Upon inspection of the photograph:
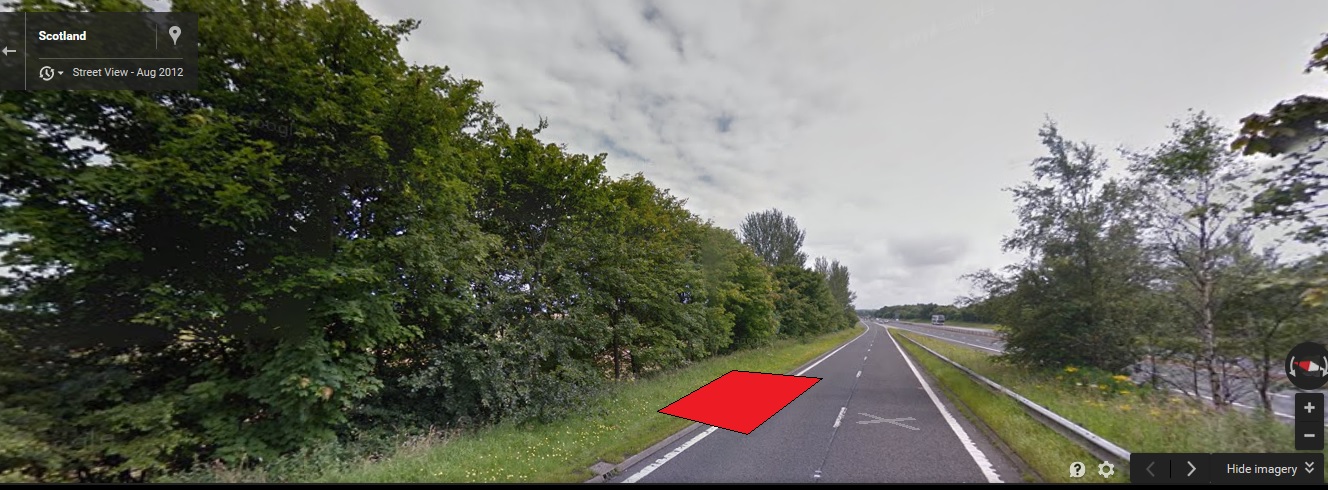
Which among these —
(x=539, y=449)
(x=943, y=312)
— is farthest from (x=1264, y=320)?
(x=943, y=312)

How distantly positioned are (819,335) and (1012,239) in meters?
32.9

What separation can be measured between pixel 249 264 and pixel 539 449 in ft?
16.7

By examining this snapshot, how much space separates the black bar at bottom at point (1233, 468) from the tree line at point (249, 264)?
8.34 m

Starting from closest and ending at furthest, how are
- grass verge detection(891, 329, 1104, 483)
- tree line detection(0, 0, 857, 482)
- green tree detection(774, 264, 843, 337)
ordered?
tree line detection(0, 0, 857, 482), grass verge detection(891, 329, 1104, 483), green tree detection(774, 264, 843, 337)

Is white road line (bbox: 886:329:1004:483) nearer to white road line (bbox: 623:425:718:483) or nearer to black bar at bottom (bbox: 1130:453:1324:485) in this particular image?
black bar at bottom (bbox: 1130:453:1324:485)

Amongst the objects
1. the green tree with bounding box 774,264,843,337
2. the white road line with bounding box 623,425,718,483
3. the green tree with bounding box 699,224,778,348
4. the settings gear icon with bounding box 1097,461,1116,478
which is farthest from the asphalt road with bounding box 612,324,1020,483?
the green tree with bounding box 774,264,843,337

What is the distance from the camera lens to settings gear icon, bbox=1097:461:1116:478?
4.54 metres

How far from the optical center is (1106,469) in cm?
462

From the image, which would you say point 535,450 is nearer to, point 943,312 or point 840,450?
point 840,450

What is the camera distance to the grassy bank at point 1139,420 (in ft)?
15.8

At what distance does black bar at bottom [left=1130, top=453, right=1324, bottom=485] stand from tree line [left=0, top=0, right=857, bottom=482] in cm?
834

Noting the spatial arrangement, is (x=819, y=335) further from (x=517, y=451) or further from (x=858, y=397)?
(x=517, y=451)

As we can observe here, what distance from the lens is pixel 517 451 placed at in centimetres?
612
